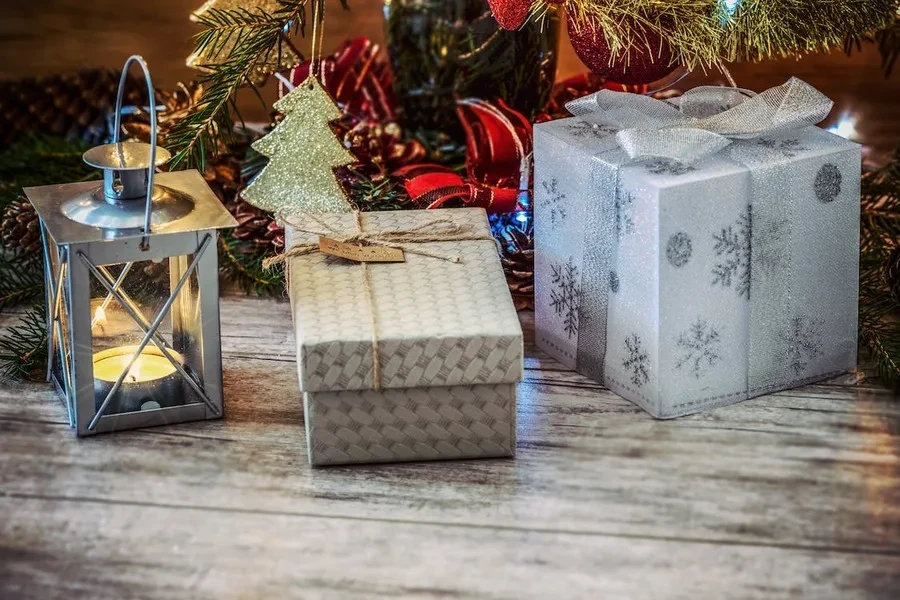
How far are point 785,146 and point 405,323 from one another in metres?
0.38

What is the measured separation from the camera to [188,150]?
1.15m

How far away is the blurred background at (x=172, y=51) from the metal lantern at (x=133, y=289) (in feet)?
2.70

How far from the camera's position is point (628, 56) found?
3.61 feet

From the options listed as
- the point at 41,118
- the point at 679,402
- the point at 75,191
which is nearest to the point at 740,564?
the point at 679,402

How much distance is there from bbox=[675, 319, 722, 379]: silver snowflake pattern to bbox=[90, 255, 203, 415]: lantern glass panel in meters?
0.42

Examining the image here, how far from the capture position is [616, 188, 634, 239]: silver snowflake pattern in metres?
1.02

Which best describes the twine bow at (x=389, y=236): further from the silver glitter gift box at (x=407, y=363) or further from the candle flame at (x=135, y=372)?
the candle flame at (x=135, y=372)

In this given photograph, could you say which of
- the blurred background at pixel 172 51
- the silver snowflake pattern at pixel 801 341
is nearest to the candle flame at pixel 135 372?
the silver snowflake pattern at pixel 801 341

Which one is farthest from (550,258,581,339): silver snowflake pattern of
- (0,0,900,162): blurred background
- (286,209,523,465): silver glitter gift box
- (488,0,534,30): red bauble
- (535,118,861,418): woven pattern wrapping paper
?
(0,0,900,162): blurred background

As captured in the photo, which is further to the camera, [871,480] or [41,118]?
[41,118]

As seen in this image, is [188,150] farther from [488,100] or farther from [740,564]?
[740,564]

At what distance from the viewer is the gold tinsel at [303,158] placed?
3.91 ft

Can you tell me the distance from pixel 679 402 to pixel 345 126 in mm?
543

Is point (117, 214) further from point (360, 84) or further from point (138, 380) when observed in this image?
point (360, 84)
